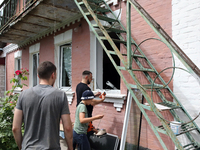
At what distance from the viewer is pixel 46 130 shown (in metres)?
1.84

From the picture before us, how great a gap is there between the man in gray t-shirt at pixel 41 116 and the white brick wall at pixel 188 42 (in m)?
2.03

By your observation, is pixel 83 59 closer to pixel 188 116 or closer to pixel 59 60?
pixel 59 60

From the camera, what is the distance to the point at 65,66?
6.18 m

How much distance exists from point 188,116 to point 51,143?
2.11 metres

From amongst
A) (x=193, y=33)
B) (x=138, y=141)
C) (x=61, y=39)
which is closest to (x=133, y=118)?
(x=138, y=141)

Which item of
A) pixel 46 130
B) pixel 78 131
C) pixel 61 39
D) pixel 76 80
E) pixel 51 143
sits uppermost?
pixel 61 39

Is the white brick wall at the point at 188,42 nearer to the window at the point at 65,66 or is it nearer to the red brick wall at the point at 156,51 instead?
the red brick wall at the point at 156,51

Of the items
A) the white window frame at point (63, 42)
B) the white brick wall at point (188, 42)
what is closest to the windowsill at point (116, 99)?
the white brick wall at point (188, 42)

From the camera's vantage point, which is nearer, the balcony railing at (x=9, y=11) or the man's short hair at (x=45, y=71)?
the man's short hair at (x=45, y=71)

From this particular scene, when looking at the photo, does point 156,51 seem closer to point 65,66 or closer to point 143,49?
point 143,49

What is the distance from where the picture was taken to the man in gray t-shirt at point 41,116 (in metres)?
1.82

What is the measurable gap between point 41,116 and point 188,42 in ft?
8.36

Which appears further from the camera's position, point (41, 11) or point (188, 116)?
point (41, 11)

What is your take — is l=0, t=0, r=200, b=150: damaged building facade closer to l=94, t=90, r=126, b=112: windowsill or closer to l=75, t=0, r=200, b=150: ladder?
l=94, t=90, r=126, b=112: windowsill
